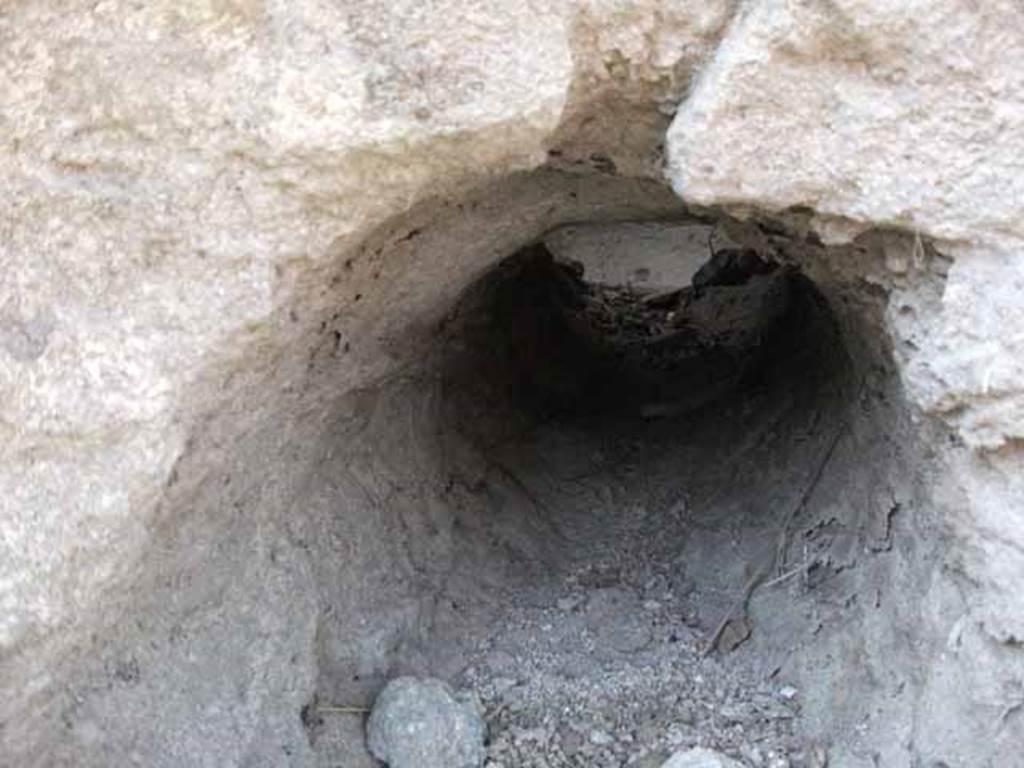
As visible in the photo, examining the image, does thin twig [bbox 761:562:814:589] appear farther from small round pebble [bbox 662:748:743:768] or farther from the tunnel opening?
small round pebble [bbox 662:748:743:768]

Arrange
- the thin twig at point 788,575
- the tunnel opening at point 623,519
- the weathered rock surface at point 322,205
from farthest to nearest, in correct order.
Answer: the thin twig at point 788,575, the tunnel opening at point 623,519, the weathered rock surface at point 322,205

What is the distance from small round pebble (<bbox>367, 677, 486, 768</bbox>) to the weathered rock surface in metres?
0.26

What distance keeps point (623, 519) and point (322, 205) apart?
1132 millimetres

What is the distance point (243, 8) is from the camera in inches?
50.8

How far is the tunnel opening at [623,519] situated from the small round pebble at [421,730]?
2.0 inches

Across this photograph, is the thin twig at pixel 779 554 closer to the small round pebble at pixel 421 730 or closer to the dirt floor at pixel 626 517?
the dirt floor at pixel 626 517

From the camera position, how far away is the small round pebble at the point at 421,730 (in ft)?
5.45

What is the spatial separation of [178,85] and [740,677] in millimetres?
1050

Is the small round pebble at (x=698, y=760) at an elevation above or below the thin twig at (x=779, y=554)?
above

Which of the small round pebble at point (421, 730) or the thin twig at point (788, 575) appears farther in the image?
the thin twig at point (788, 575)

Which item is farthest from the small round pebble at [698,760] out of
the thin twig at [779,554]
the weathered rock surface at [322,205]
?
the thin twig at [779,554]

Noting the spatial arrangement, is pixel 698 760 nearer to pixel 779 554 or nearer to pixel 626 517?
pixel 779 554

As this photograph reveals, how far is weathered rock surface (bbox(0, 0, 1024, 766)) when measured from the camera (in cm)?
128

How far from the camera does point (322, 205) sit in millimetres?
1371
